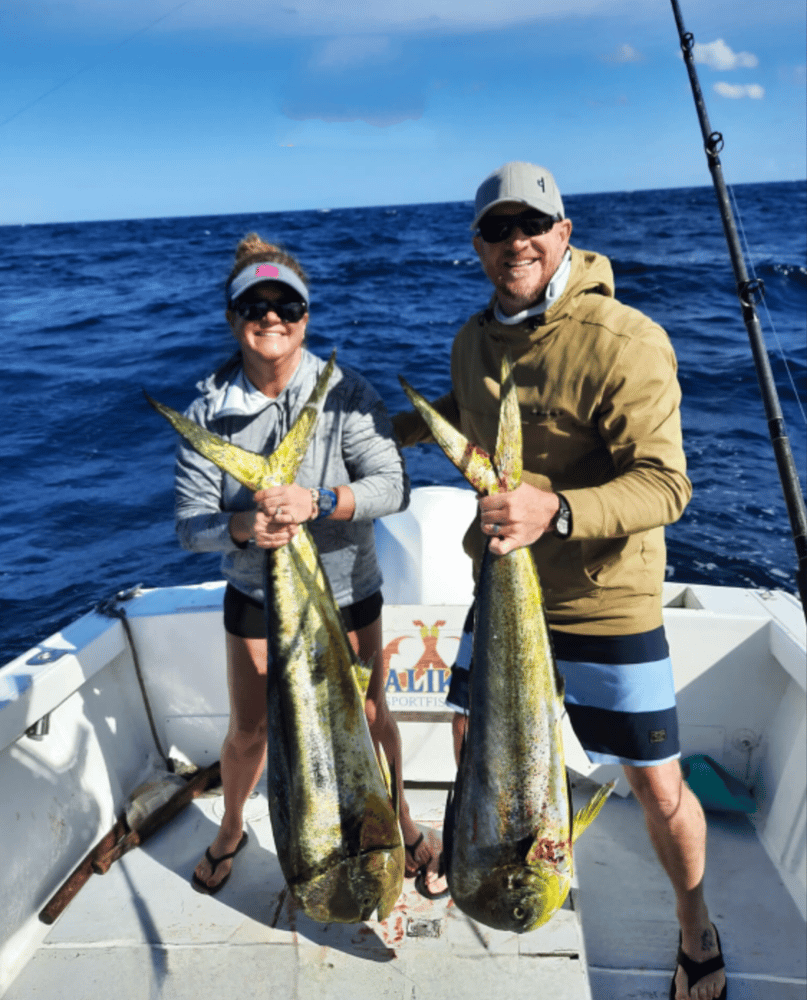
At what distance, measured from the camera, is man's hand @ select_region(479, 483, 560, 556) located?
1584mm

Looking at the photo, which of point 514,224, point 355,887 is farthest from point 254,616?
point 514,224

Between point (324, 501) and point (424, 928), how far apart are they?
51.7 inches

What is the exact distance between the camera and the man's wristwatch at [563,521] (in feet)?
5.37

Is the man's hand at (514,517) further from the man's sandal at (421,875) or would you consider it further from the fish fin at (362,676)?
the man's sandal at (421,875)

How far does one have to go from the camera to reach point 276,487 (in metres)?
1.80

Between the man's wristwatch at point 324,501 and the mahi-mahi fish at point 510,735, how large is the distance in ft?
1.07

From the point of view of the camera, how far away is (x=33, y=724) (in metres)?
2.50

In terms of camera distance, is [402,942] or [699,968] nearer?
[699,968]

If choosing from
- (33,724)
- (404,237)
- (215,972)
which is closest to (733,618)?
(215,972)

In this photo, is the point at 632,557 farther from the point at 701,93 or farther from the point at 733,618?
the point at 701,93

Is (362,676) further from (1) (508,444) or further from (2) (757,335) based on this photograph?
(2) (757,335)

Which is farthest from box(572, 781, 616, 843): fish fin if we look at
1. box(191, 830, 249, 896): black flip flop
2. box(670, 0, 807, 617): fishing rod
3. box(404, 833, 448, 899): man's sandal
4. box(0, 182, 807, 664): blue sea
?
box(0, 182, 807, 664): blue sea

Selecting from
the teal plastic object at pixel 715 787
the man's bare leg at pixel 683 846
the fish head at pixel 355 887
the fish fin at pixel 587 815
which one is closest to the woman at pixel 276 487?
the fish head at pixel 355 887

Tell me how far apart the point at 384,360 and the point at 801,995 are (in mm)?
10131
